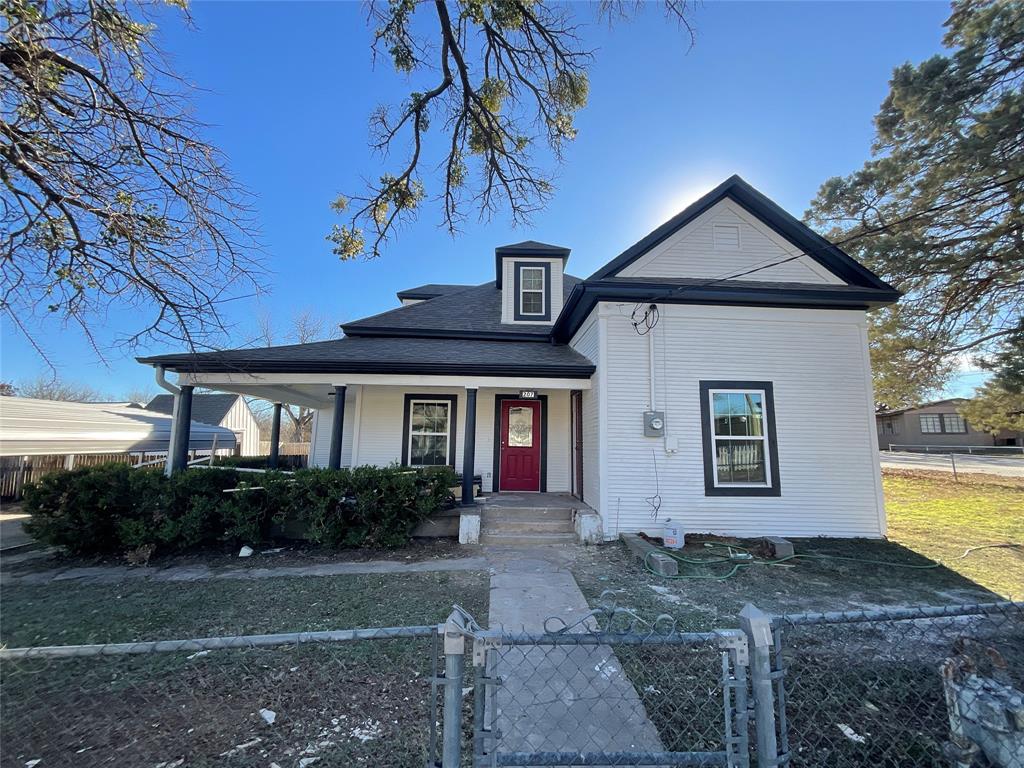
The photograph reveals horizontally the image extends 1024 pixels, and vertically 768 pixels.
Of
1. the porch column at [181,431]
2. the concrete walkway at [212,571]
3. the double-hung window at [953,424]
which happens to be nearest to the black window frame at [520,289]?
the concrete walkway at [212,571]

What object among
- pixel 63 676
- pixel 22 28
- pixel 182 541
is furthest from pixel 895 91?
pixel 182 541

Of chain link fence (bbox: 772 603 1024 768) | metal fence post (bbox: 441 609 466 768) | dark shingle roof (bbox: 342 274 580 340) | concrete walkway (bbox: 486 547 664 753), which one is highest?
dark shingle roof (bbox: 342 274 580 340)

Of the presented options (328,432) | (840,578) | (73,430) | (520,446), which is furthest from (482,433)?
(73,430)

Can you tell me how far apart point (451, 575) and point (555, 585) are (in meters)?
1.38

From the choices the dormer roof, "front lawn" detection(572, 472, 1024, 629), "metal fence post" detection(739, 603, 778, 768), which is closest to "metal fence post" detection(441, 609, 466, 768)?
"metal fence post" detection(739, 603, 778, 768)

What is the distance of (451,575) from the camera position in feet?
18.1

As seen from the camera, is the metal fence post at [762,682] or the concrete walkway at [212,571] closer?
the metal fence post at [762,682]

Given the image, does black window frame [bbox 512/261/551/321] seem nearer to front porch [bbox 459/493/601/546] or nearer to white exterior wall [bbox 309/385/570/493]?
white exterior wall [bbox 309/385/570/493]

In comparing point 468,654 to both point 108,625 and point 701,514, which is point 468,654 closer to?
point 108,625

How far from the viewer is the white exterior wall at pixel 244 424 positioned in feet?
98.9

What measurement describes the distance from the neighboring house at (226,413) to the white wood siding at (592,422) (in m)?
22.5

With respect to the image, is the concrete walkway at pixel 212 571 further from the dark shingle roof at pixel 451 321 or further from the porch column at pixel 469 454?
the dark shingle roof at pixel 451 321

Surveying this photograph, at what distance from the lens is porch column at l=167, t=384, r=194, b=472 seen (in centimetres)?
750

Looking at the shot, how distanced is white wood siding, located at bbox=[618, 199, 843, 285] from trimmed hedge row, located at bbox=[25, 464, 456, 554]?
558 centimetres
